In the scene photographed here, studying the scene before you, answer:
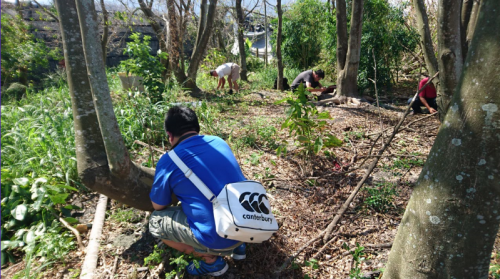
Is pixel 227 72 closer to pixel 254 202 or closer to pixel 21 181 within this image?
pixel 21 181

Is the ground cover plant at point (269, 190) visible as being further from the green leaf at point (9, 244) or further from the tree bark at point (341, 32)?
the tree bark at point (341, 32)

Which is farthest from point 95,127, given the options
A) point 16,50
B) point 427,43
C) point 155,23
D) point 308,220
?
point 16,50

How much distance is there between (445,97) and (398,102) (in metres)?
5.06

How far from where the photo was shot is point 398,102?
7199 millimetres

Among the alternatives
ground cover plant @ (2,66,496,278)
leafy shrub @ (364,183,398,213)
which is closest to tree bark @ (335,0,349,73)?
ground cover plant @ (2,66,496,278)

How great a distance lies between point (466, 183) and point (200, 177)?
141 cm

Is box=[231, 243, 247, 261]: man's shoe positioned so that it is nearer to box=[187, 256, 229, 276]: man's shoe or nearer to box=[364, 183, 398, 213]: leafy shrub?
box=[187, 256, 229, 276]: man's shoe

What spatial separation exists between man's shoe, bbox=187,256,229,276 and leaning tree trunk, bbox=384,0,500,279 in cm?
123

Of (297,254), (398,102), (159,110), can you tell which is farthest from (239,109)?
(297,254)

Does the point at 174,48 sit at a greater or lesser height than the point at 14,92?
greater

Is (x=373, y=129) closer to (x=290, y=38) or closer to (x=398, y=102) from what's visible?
(x=398, y=102)

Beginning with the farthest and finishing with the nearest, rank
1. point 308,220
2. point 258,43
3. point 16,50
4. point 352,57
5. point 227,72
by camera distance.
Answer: point 258,43 < point 227,72 < point 16,50 < point 352,57 < point 308,220

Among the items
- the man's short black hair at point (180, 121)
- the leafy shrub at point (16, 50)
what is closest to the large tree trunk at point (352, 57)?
the man's short black hair at point (180, 121)

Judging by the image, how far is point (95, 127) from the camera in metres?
2.39
